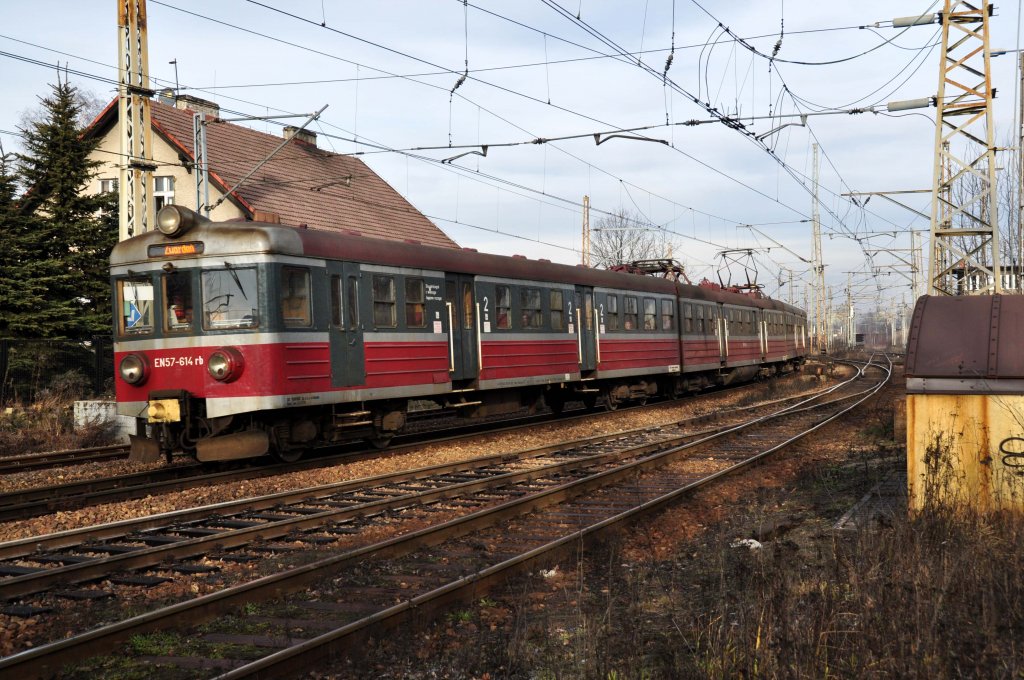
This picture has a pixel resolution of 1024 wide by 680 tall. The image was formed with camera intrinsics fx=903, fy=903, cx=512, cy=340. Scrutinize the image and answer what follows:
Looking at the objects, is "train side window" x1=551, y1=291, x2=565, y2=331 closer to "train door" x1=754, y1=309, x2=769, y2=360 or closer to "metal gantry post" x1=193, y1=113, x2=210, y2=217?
"metal gantry post" x1=193, y1=113, x2=210, y2=217

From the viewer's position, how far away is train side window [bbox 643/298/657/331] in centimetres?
2105

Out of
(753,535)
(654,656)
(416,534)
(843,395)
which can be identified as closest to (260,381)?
(416,534)

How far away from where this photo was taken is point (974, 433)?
6848 millimetres

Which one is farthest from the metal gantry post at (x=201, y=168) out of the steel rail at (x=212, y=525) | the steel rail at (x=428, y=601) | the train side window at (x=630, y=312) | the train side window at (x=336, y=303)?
the steel rail at (x=428, y=601)

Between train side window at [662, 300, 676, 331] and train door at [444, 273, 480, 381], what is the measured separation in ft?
28.0

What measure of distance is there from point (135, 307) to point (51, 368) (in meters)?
8.58

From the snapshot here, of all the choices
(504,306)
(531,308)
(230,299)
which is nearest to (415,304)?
(504,306)

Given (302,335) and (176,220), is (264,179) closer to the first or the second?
(176,220)

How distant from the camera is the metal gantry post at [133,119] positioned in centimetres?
1623

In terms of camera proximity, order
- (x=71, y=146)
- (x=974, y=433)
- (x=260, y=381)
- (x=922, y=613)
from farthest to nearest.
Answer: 1. (x=71, y=146)
2. (x=260, y=381)
3. (x=974, y=433)
4. (x=922, y=613)

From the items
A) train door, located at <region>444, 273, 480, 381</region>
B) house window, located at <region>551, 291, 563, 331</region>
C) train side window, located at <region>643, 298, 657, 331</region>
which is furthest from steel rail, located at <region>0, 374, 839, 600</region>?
train side window, located at <region>643, 298, 657, 331</region>

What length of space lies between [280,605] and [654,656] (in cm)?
241

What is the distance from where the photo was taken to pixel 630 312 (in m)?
20.3

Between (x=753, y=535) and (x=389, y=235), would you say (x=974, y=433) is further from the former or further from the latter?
(x=389, y=235)
